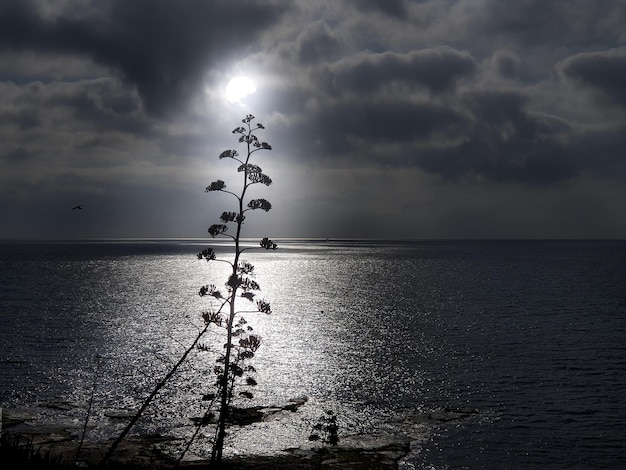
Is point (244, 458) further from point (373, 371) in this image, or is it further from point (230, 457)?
point (373, 371)

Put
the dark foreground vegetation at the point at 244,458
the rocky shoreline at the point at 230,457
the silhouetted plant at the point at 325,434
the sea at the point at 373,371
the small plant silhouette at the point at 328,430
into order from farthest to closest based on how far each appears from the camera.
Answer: the sea at the point at 373,371 < the rocky shoreline at the point at 230,457 < the dark foreground vegetation at the point at 244,458 < the small plant silhouette at the point at 328,430 < the silhouetted plant at the point at 325,434

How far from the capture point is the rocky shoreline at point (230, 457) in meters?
30.5

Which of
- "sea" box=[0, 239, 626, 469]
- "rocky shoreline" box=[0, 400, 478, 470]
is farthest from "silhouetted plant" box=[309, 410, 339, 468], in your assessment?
"sea" box=[0, 239, 626, 469]

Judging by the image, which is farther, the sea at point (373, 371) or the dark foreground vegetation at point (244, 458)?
the sea at point (373, 371)

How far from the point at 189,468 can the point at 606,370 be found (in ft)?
141

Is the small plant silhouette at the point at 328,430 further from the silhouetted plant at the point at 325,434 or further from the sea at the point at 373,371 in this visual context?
the sea at the point at 373,371

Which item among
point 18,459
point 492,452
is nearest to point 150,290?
point 492,452

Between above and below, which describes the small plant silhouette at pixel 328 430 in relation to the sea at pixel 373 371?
above

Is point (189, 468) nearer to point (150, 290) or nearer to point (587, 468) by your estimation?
point (587, 468)

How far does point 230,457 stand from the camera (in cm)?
3197

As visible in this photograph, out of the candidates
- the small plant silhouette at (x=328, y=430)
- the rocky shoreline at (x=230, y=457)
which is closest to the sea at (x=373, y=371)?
the rocky shoreline at (x=230, y=457)

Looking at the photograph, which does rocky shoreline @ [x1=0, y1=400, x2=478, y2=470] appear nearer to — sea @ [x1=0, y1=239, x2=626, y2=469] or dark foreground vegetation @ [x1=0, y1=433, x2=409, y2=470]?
dark foreground vegetation @ [x1=0, y1=433, x2=409, y2=470]

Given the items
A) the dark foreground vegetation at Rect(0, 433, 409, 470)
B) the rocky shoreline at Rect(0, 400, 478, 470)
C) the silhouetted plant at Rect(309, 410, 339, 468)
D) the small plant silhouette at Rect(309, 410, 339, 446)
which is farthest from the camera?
the rocky shoreline at Rect(0, 400, 478, 470)

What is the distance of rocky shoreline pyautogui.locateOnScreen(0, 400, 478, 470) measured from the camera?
1199 inches
